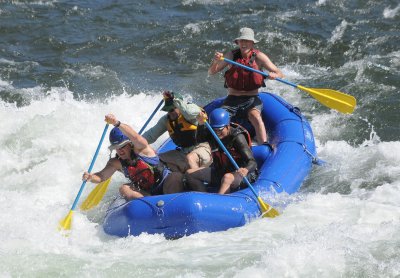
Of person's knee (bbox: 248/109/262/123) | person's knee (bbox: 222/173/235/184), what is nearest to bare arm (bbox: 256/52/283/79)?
person's knee (bbox: 248/109/262/123)

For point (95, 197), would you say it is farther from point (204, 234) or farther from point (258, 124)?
point (258, 124)

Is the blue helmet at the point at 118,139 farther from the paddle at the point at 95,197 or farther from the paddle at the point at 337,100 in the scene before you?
the paddle at the point at 337,100

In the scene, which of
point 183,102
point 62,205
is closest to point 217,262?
point 183,102

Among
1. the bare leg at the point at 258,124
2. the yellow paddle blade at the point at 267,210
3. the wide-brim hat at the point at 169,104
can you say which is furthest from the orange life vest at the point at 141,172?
the bare leg at the point at 258,124

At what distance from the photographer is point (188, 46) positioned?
13.2 metres

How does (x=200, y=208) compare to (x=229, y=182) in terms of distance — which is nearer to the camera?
(x=200, y=208)

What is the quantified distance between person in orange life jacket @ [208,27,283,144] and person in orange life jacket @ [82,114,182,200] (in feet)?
4.95

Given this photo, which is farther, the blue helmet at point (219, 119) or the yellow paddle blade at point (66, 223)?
the blue helmet at point (219, 119)

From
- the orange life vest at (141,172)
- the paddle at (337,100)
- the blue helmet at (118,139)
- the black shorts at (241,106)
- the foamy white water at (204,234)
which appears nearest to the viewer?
the foamy white water at (204,234)

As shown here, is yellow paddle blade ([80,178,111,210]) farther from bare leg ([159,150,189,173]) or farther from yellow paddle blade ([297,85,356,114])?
yellow paddle blade ([297,85,356,114])

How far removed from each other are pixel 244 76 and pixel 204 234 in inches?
93.2

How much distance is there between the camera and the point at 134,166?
23.1ft

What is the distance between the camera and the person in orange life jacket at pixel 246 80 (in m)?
8.31

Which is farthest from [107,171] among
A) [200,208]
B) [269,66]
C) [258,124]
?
[269,66]
